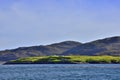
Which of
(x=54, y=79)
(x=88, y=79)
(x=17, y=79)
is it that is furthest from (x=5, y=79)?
Answer: (x=88, y=79)

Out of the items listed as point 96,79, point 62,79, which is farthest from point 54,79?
point 96,79

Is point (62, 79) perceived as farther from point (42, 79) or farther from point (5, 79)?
point (5, 79)

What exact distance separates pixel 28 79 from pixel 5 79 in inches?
202

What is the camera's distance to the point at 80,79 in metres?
100

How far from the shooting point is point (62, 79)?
10112cm

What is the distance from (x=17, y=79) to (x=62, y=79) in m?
9.91

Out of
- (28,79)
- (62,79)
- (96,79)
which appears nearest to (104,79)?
(96,79)

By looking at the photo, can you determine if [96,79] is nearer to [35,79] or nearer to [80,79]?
[80,79]

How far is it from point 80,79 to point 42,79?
825 centimetres

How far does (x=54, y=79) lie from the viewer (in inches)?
4018

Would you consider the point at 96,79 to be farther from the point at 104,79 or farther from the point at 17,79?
the point at 17,79

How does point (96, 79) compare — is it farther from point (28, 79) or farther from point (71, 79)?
point (28, 79)

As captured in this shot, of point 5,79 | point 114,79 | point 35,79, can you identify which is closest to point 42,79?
point 35,79

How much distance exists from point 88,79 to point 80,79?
1702mm
